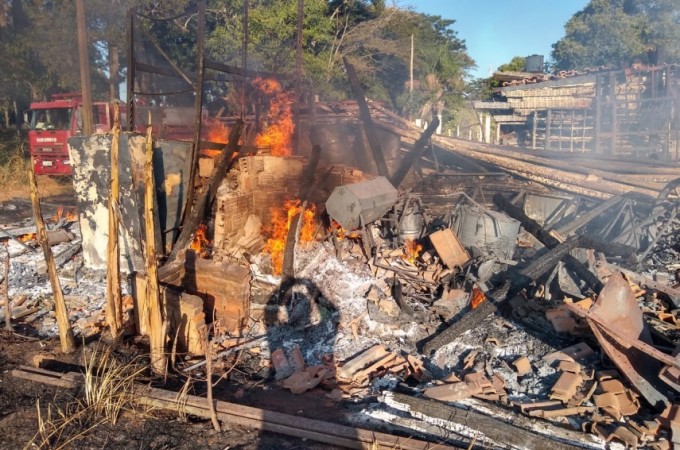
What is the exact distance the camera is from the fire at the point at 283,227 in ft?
25.8

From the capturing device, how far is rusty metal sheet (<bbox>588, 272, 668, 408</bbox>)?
4.91m

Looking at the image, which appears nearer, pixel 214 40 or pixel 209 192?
pixel 209 192

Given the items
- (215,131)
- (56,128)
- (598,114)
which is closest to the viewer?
(215,131)

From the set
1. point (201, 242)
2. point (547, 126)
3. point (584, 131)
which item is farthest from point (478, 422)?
point (584, 131)

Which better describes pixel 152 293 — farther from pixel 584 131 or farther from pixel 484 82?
pixel 484 82

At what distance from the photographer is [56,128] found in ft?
54.4

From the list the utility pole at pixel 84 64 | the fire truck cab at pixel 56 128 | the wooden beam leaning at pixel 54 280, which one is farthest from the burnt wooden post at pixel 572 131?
the wooden beam leaning at pixel 54 280

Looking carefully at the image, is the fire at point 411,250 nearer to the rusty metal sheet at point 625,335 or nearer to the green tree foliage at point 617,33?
the rusty metal sheet at point 625,335

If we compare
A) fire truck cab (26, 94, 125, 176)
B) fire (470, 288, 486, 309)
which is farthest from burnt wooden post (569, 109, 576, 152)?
fire truck cab (26, 94, 125, 176)

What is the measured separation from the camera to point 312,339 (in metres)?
6.54

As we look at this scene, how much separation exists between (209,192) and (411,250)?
3.54 metres

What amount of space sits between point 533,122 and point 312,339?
56.9ft

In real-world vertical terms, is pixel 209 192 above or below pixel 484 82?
below

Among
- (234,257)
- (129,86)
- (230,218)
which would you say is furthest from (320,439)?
(129,86)
